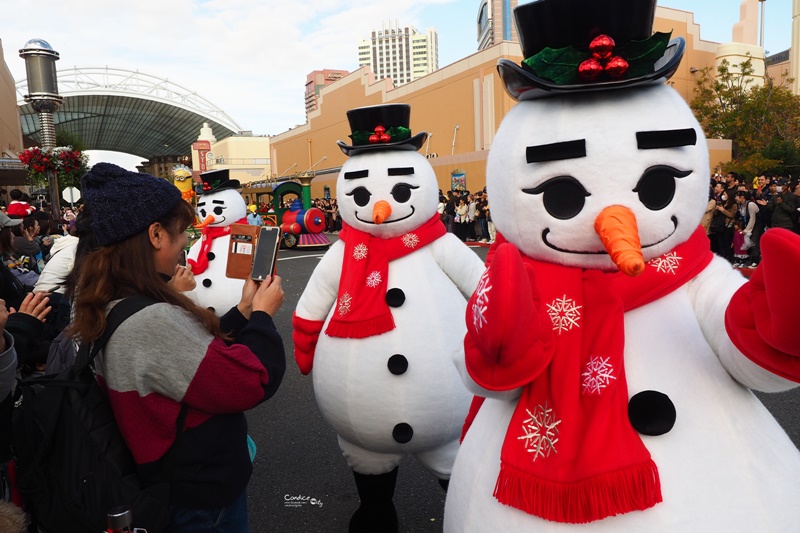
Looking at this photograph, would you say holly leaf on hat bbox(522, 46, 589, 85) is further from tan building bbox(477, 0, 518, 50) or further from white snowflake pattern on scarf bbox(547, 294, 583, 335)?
tan building bbox(477, 0, 518, 50)

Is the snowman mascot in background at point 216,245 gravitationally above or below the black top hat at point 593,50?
below

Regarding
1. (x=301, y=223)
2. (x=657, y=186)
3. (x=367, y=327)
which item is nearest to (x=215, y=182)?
(x=367, y=327)

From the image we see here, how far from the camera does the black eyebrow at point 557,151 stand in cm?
141

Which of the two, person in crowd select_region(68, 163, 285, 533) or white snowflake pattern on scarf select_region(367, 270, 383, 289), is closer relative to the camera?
person in crowd select_region(68, 163, 285, 533)

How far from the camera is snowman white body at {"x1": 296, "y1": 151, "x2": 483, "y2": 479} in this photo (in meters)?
2.53

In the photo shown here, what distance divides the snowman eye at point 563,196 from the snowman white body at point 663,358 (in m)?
0.02

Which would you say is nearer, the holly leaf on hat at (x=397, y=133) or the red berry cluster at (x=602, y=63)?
the red berry cluster at (x=602, y=63)

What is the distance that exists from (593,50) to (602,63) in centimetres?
4

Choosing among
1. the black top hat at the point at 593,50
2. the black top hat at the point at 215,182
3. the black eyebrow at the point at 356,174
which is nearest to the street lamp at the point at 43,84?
the black top hat at the point at 215,182

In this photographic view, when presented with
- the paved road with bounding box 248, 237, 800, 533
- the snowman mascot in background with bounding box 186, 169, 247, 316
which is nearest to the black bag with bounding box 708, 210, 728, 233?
the paved road with bounding box 248, 237, 800, 533

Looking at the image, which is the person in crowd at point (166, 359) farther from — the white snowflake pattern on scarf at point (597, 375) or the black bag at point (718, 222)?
the black bag at point (718, 222)

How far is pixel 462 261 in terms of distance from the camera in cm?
291

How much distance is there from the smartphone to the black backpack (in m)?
0.45

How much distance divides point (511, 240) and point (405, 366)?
1105 mm
